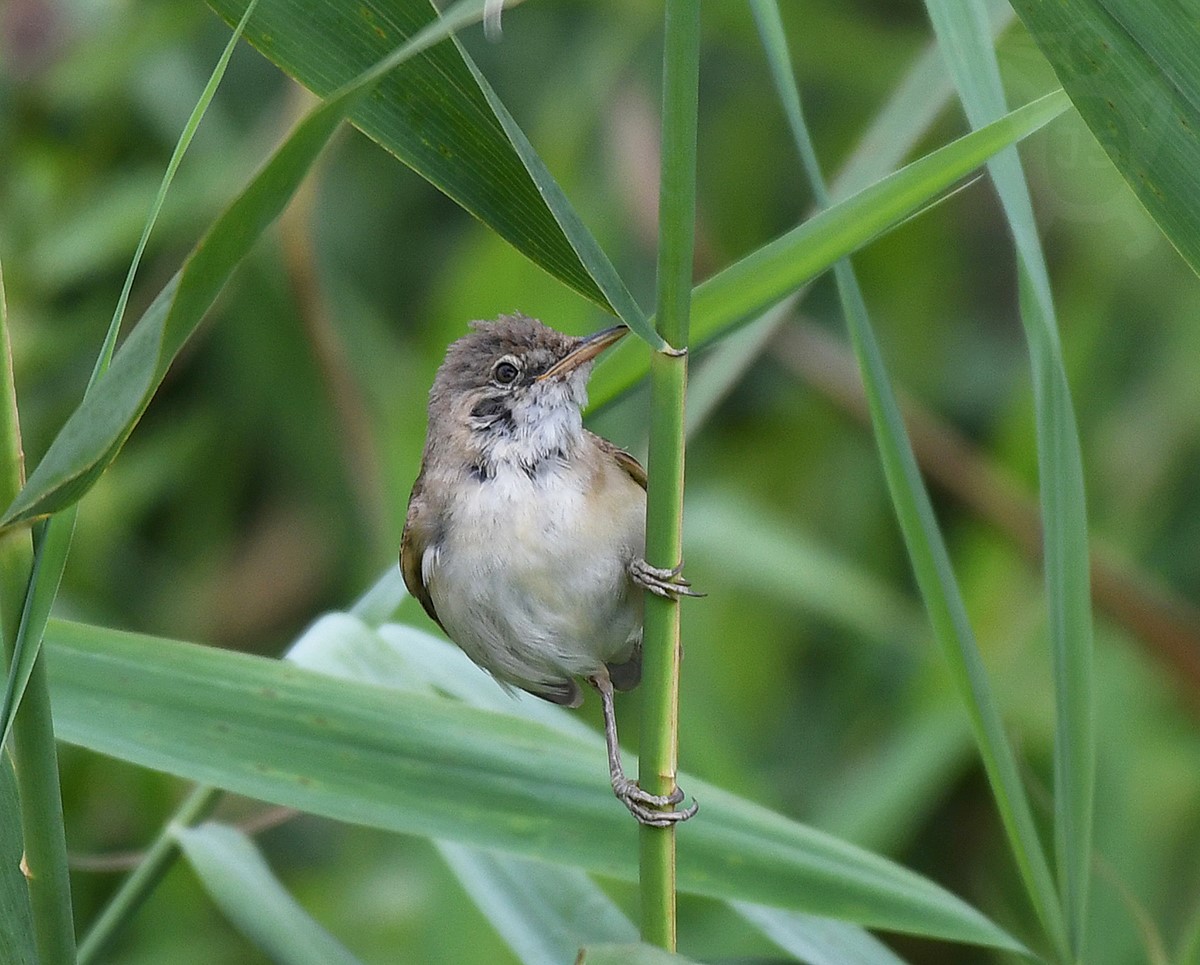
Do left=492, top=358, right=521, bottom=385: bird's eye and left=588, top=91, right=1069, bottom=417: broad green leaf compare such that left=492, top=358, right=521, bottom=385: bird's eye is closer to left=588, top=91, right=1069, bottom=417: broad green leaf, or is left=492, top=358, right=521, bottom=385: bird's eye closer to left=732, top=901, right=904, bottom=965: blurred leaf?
left=588, top=91, right=1069, bottom=417: broad green leaf

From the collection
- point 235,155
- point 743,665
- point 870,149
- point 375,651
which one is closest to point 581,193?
point 235,155

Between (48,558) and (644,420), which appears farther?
(644,420)

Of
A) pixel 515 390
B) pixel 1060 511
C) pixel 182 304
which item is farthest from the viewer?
pixel 515 390

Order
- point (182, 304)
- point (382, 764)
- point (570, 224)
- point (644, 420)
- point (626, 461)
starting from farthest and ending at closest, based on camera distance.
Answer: point (644, 420)
point (626, 461)
point (382, 764)
point (570, 224)
point (182, 304)

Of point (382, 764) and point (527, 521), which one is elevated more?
point (527, 521)

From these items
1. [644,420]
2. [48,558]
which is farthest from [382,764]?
[644,420]

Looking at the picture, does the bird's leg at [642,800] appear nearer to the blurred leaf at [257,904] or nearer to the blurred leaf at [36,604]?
the blurred leaf at [257,904]

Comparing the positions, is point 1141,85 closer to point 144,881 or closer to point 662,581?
point 662,581

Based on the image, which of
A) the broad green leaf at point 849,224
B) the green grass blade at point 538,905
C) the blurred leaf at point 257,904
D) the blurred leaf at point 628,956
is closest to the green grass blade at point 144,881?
the blurred leaf at point 257,904
